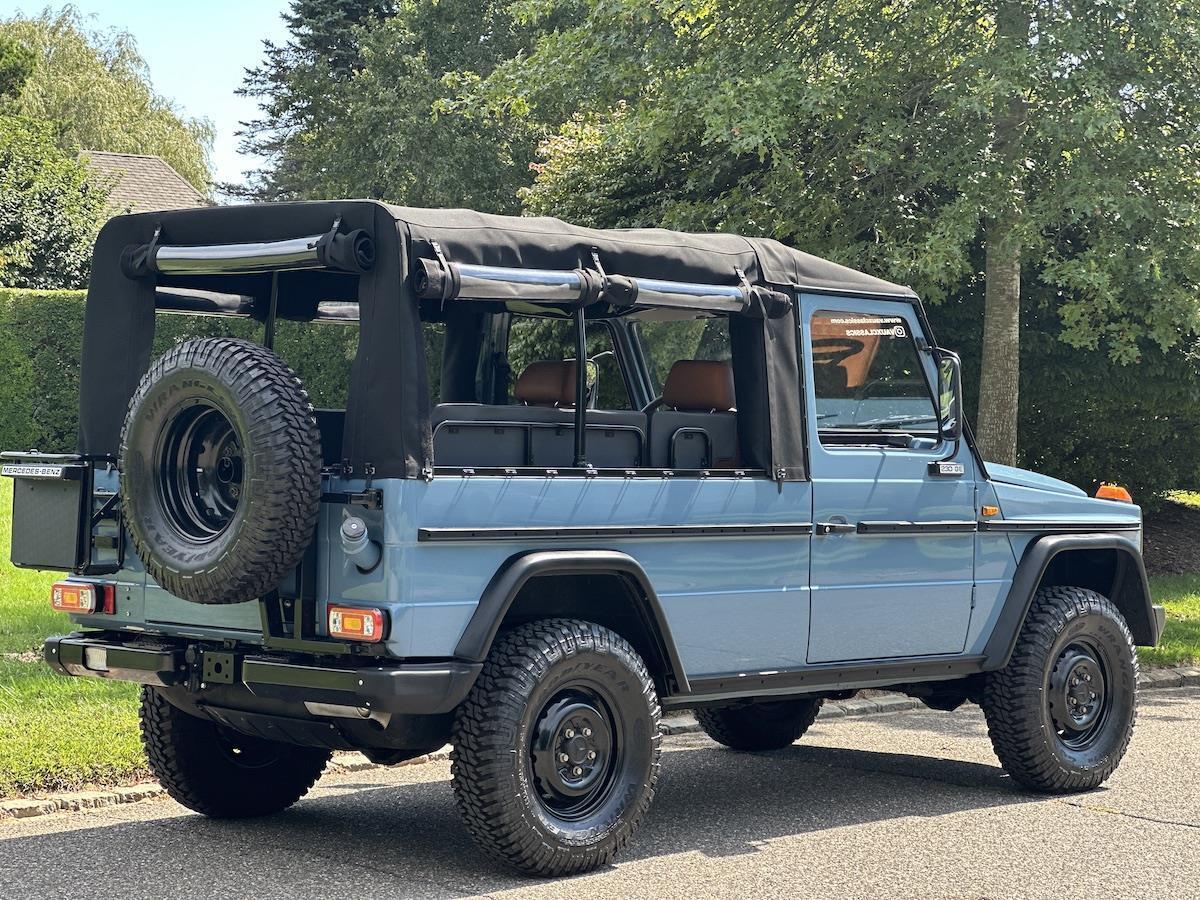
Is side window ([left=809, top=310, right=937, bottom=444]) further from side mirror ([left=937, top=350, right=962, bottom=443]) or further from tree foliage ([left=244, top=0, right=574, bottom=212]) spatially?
tree foliage ([left=244, top=0, right=574, bottom=212])

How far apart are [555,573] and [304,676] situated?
3.11ft

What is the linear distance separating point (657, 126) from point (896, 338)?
231 inches

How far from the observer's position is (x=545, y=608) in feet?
20.8

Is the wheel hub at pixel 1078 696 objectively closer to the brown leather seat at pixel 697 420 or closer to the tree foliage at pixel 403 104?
the brown leather seat at pixel 697 420

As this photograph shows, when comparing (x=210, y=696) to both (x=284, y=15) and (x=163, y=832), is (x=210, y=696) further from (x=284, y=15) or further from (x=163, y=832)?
(x=284, y=15)

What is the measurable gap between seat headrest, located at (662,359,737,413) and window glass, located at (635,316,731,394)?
0.19ft

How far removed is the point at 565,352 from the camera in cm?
741

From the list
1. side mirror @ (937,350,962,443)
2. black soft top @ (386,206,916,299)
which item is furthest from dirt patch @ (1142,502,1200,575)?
black soft top @ (386,206,916,299)

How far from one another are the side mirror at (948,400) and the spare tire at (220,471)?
3.16 meters

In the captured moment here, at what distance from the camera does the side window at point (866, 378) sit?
7.21 m

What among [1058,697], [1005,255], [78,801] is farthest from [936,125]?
[78,801]

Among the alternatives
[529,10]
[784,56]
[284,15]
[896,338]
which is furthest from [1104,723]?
[284,15]

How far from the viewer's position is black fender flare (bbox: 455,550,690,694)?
5.79 meters

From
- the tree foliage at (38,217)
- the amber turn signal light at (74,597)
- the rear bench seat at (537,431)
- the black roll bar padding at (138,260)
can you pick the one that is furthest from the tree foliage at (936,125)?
the tree foliage at (38,217)
